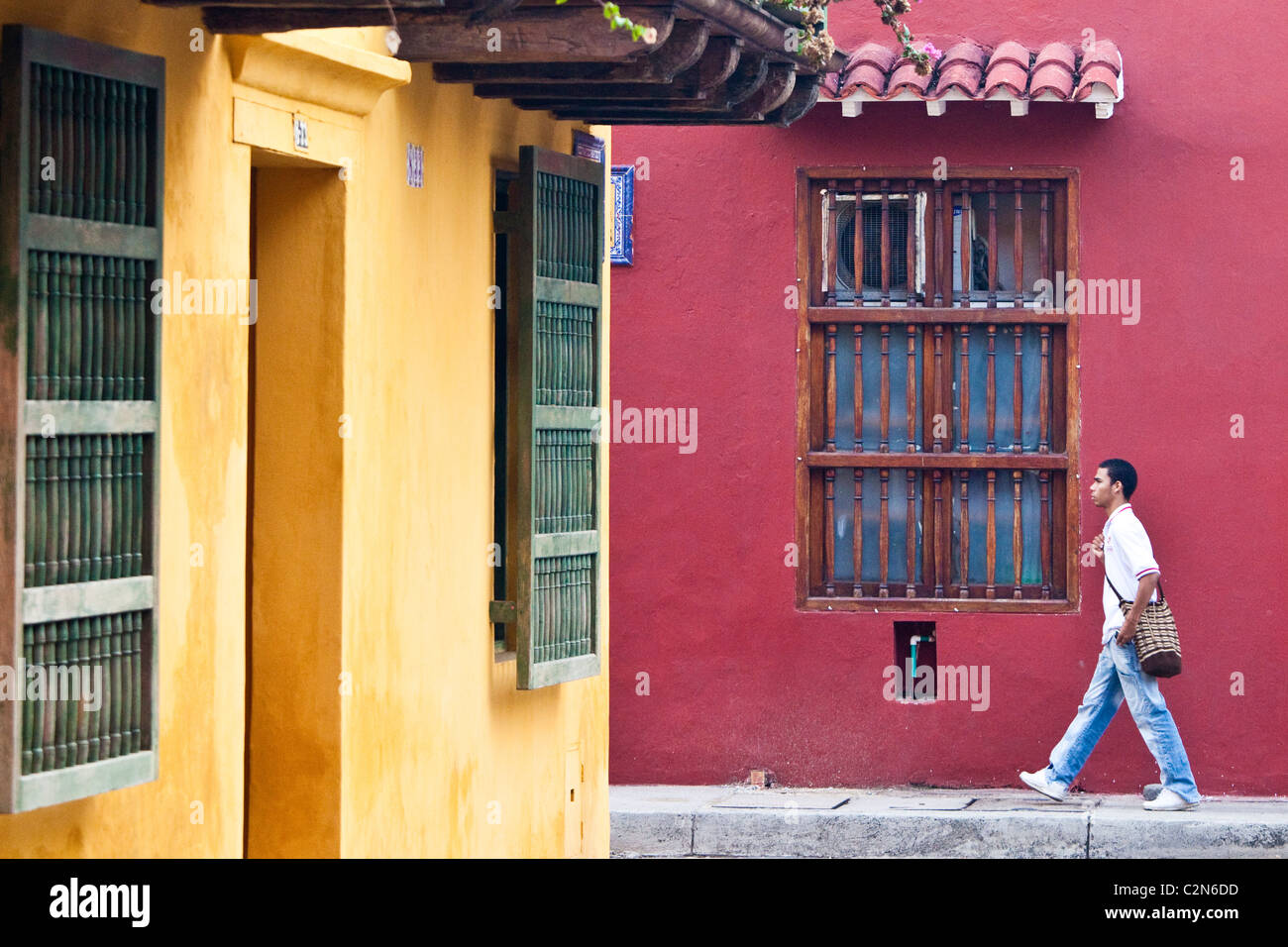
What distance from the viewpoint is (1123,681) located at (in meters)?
10.8

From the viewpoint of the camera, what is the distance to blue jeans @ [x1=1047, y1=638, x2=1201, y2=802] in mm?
10617

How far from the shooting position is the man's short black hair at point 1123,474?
10.8 meters

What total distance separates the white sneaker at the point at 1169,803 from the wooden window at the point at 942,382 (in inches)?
46.3

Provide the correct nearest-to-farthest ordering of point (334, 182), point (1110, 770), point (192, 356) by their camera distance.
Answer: point (192, 356) → point (334, 182) → point (1110, 770)

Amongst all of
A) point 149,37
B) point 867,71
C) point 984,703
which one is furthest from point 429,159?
point 984,703

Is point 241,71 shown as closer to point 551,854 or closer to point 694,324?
point 551,854

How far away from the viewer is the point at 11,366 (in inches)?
183

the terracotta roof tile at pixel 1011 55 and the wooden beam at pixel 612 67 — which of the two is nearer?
the wooden beam at pixel 612 67

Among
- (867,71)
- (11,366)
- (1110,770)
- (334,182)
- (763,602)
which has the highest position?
(867,71)

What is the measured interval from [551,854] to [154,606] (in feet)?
11.3

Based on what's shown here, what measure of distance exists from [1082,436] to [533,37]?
596 centimetres

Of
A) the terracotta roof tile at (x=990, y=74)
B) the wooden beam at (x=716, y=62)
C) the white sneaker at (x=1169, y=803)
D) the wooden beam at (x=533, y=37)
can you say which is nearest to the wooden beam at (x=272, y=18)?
the wooden beam at (x=533, y=37)

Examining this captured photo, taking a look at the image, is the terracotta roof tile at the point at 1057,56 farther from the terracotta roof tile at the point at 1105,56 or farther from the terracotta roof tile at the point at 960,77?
the terracotta roof tile at the point at 960,77

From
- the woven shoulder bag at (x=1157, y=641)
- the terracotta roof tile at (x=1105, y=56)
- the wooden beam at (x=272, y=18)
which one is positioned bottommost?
the woven shoulder bag at (x=1157, y=641)
